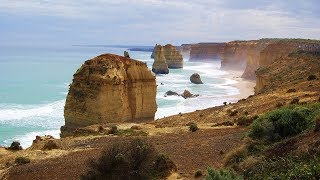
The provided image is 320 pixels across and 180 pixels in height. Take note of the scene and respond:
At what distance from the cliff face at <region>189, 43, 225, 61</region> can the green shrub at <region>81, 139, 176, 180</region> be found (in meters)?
169

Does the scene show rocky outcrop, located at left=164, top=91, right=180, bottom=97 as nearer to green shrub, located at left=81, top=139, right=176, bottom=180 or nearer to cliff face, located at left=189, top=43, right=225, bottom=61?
green shrub, located at left=81, top=139, right=176, bottom=180

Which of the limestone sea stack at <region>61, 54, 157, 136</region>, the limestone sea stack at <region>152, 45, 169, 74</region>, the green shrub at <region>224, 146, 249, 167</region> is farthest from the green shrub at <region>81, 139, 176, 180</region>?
the limestone sea stack at <region>152, 45, 169, 74</region>

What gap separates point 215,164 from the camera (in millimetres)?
15797

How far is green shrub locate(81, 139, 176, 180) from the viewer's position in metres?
14.3

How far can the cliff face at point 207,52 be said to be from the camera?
183 m

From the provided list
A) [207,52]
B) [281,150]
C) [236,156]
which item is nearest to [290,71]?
[236,156]

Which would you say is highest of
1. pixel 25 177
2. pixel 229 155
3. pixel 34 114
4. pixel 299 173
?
pixel 299 173

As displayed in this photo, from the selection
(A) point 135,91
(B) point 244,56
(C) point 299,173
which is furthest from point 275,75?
(B) point 244,56

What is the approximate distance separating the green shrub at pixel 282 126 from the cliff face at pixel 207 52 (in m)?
166

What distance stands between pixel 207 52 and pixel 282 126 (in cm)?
17143

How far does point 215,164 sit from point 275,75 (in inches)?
1204

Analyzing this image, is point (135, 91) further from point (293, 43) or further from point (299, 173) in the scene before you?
point (293, 43)

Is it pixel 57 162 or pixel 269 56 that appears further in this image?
pixel 269 56

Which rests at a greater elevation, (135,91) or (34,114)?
(135,91)
